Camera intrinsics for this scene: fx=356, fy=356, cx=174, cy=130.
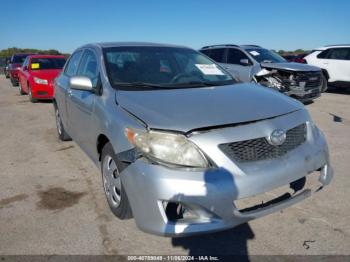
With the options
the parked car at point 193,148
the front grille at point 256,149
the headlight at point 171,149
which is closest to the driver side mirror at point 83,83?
the parked car at point 193,148

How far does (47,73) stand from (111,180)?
862 cm

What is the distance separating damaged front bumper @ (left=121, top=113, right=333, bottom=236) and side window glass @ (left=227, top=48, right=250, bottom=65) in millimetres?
8165

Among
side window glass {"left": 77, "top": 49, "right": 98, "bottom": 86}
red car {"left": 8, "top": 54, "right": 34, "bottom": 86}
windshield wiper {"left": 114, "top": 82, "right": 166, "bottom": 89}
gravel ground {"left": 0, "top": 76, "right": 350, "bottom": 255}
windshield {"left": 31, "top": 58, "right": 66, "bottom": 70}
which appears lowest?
red car {"left": 8, "top": 54, "right": 34, "bottom": 86}

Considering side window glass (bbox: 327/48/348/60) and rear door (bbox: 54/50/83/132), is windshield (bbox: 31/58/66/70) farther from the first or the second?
side window glass (bbox: 327/48/348/60)

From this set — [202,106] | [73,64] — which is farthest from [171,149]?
[73,64]

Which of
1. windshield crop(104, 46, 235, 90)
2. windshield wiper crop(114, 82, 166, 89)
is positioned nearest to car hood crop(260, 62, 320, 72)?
windshield crop(104, 46, 235, 90)

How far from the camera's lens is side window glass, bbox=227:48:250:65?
10.5 m

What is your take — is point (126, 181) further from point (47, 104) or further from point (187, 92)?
point (47, 104)

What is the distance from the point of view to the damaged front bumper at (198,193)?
2477mm

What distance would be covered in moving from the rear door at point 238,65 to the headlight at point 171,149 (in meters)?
7.50

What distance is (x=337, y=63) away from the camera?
1205cm

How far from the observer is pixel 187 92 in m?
3.48

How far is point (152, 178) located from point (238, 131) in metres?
0.73

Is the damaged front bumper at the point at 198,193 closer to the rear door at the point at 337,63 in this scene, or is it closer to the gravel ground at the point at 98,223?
the gravel ground at the point at 98,223
